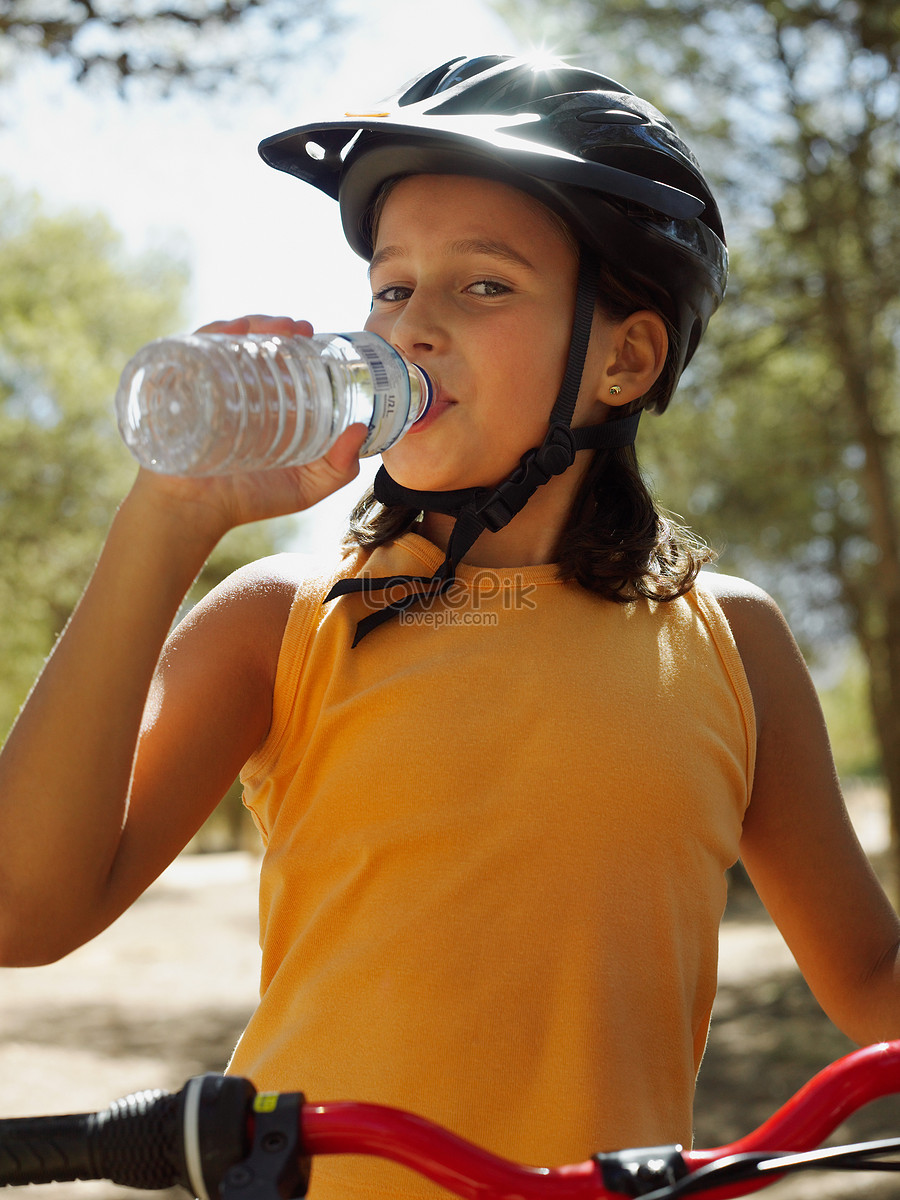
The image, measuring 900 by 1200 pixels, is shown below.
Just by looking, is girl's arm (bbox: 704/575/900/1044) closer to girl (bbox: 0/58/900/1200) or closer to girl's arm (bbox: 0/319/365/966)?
girl (bbox: 0/58/900/1200)

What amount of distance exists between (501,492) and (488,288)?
0.40 meters

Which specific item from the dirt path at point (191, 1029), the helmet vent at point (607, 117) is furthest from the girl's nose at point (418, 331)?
the dirt path at point (191, 1029)

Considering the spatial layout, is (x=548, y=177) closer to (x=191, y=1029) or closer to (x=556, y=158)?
(x=556, y=158)

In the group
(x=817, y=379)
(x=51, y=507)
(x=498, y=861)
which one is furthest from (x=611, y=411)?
(x=51, y=507)

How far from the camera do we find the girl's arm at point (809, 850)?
217cm

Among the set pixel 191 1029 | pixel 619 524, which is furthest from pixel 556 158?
pixel 191 1029

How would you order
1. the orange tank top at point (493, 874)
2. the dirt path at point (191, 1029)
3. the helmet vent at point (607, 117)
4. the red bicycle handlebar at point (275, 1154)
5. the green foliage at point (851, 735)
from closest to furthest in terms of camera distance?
the red bicycle handlebar at point (275, 1154)
the orange tank top at point (493, 874)
the helmet vent at point (607, 117)
the dirt path at point (191, 1029)
the green foliage at point (851, 735)

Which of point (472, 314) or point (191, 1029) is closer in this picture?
point (472, 314)

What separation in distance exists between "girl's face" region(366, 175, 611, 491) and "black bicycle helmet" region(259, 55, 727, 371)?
7 centimetres

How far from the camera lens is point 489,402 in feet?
7.45

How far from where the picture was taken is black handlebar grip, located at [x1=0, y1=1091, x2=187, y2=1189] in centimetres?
116

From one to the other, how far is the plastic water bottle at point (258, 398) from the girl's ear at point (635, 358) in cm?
61

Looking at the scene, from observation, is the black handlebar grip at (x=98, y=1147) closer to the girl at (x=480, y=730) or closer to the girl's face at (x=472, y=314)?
the girl at (x=480, y=730)

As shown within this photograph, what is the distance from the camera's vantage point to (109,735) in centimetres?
154
